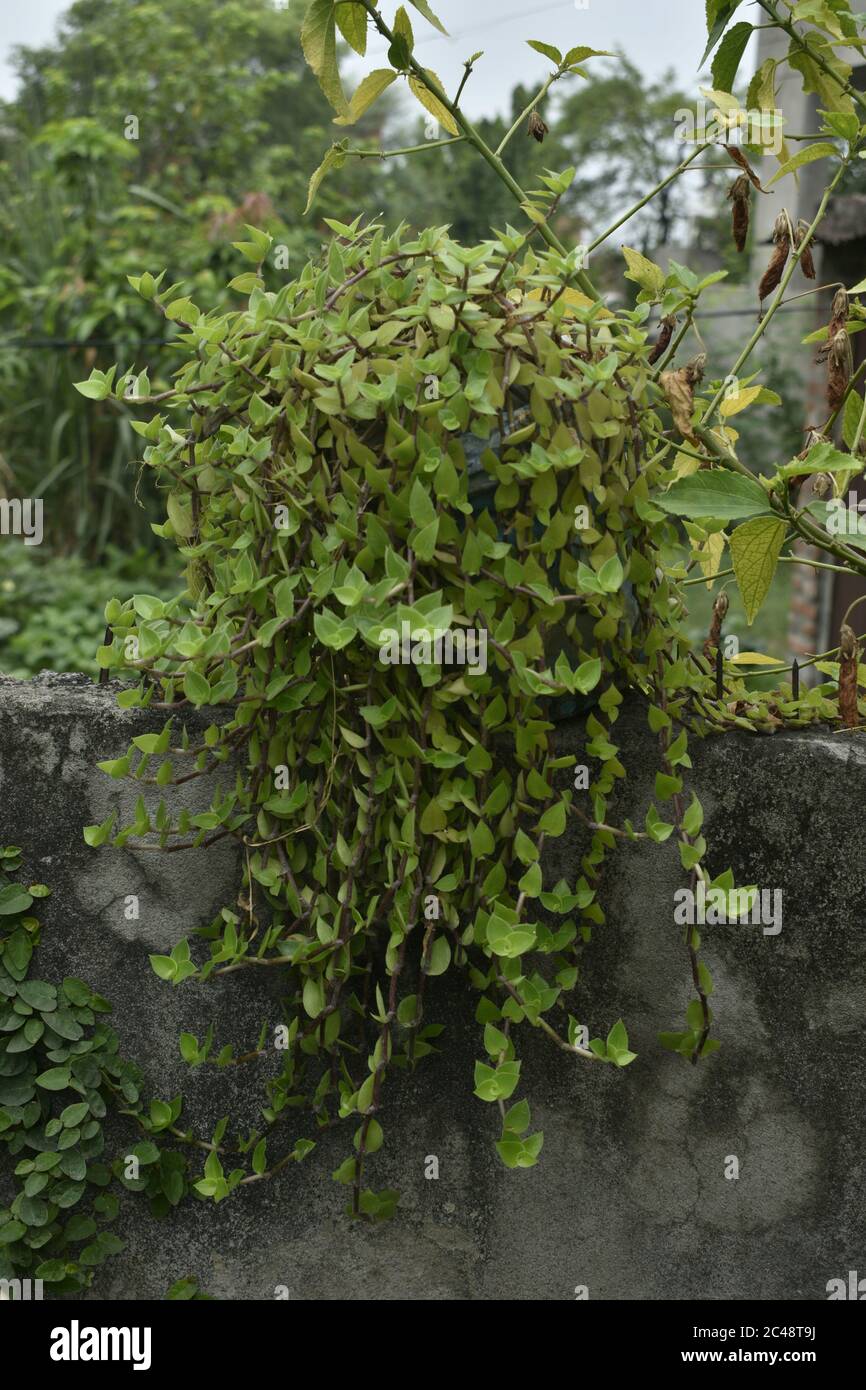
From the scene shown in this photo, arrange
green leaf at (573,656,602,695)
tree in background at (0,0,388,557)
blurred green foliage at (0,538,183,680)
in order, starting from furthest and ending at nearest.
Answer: tree in background at (0,0,388,557)
blurred green foliage at (0,538,183,680)
green leaf at (573,656,602,695)

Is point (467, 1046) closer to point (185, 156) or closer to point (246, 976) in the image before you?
point (246, 976)

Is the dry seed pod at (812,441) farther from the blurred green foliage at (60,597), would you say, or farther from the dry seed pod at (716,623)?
the blurred green foliage at (60,597)

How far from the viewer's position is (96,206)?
247 inches

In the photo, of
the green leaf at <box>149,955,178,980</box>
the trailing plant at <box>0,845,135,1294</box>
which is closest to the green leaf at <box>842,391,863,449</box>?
the green leaf at <box>149,955,178,980</box>

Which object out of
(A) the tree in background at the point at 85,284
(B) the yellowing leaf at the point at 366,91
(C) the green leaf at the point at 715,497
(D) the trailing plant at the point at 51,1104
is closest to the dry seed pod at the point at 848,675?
(C) the green leaf at the point at 715,497

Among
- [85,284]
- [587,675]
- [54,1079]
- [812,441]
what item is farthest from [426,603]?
[85,284]

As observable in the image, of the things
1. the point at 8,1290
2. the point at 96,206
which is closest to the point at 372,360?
the point at 8,1290

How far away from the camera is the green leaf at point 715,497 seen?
4.55 feet

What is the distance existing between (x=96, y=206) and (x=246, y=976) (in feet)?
18.6

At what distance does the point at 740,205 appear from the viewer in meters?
1.55

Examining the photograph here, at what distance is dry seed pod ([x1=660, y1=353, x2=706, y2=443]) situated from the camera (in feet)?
4.68

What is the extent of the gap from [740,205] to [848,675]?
60 cm

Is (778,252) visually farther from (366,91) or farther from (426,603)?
(426,603)

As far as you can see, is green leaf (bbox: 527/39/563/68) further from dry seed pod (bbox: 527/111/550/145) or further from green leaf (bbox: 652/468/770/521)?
green leaf (bbox: 652/468/770/521)
